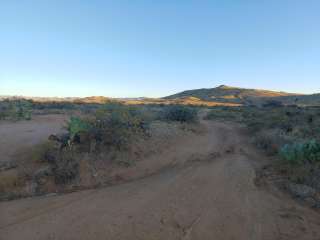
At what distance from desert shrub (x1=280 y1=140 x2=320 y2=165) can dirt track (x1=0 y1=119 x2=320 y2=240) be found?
1405mm

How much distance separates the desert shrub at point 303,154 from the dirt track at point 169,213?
140cm

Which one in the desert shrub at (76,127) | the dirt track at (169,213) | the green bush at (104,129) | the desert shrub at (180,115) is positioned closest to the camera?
the dirt track at (169,213)

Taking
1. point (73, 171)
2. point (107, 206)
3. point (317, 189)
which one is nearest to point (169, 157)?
point (73, 171)

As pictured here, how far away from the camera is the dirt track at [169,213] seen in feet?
12.6

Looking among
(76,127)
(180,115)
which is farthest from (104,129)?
(180,115)

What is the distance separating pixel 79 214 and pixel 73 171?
1.91 metres

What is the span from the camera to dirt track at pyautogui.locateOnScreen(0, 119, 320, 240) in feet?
12.6

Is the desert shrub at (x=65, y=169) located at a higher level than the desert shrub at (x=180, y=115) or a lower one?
lower

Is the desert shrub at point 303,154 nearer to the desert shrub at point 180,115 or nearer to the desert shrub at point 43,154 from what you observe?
the desert shrub at point 43,154

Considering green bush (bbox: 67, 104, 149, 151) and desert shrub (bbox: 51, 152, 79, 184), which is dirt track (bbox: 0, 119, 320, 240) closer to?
desert shrub (bbox: 51, 152, 79, 184)

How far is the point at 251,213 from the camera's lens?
14.6ft

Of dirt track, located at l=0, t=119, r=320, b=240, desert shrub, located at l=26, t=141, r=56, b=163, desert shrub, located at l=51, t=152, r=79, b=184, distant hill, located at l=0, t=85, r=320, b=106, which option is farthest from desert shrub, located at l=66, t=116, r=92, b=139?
distant hill, located at l=0, t=85, r=320, b=106

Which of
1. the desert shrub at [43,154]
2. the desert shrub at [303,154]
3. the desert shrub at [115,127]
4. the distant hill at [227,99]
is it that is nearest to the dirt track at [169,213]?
the desert shrub at [303,154]

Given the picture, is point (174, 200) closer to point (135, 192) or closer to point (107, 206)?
point (135, 192)
